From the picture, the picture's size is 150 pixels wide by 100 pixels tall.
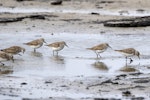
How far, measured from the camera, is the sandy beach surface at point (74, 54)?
13.1 m

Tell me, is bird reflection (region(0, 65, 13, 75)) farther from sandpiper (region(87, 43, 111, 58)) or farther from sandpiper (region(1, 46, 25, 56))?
sandpiper (region(87, 43, 111, 58))

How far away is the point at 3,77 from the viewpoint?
577 inches

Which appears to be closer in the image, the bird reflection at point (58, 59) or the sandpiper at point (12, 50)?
the bird reflection at point (58, 59)

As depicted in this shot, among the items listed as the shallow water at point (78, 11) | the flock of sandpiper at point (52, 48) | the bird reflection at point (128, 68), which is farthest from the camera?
the shallow water at point (78, 11)

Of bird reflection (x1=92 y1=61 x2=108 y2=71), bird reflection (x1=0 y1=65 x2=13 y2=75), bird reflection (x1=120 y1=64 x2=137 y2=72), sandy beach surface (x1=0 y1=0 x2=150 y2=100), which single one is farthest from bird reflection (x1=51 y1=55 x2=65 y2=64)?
bird reflection (x1=120 y1=64 x2=137 y2=72)

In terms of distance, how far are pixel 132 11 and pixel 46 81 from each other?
14864mm

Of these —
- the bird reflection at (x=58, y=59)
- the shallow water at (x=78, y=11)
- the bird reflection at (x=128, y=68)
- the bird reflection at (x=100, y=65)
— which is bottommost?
the bird reflection at (x=128, y=68)

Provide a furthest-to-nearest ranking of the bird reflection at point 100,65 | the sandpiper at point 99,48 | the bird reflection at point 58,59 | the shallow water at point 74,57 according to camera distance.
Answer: the sandpiper at point 99,48
the bird reflection at point 58,59
the bird reflection at point 100,65
the shallow water at point 74,57

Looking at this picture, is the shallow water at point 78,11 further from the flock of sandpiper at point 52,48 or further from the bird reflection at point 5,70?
the bird reflection at point 5,70

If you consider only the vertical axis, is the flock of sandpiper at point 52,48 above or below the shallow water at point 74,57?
above

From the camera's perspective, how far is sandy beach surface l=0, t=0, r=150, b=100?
43.1ft

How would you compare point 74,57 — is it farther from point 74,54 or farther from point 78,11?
point 78,11

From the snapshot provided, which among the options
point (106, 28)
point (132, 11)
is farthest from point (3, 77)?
point (132, 11)

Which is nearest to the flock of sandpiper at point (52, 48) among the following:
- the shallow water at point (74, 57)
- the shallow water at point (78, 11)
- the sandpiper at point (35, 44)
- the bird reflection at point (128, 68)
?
the sandpiper at point (35, 44)
